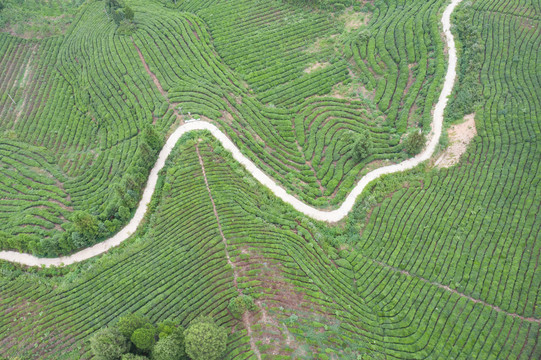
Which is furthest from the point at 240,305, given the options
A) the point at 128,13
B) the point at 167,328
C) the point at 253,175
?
the point at 128,13

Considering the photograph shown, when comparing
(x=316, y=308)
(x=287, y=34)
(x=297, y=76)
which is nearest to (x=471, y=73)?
(x=297, y=76)

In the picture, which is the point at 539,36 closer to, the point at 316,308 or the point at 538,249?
the point at 538,249

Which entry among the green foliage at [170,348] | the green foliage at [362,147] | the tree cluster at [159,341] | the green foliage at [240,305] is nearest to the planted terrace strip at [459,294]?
the green foliage at [362,147]

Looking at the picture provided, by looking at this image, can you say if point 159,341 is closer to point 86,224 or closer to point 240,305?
point 240,305

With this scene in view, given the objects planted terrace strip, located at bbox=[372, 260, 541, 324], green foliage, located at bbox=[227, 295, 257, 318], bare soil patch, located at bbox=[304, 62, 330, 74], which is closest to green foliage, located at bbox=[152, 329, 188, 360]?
green foliage, located at bbox=[227, 295, 257, 318]

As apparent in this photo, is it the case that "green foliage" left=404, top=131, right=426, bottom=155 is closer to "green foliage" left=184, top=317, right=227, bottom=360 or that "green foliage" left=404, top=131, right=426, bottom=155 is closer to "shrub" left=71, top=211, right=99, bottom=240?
"green foliage" left=184, top=317, right=227, bottom=360

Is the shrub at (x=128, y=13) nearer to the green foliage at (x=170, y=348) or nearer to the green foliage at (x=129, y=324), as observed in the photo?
the green foliage at (x=129, y=324)
